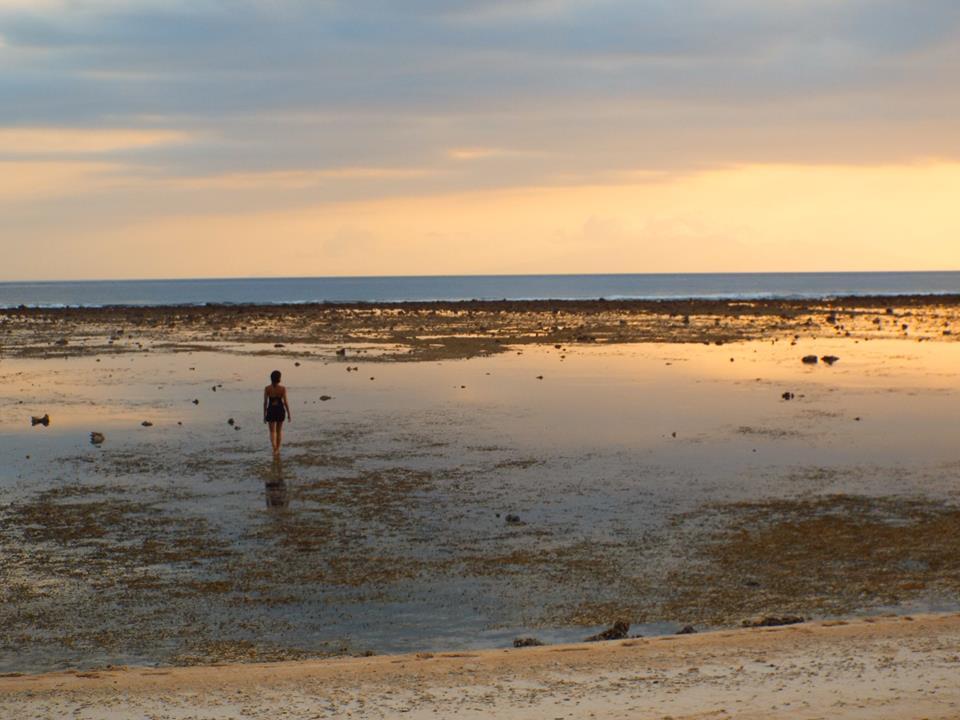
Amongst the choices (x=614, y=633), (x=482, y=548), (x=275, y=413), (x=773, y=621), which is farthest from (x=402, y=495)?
(x=773, y=621)

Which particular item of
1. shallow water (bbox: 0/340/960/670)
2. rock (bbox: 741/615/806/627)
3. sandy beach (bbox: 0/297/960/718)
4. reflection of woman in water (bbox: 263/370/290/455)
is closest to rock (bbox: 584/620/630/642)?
sandy beach (bbox: 0/297/960/718)

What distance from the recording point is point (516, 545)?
49.4ft

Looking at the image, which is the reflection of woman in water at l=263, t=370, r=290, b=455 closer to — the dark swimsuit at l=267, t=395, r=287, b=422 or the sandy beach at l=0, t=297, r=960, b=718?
the dark swimsuit at l=267, t=395, r=287, b=422

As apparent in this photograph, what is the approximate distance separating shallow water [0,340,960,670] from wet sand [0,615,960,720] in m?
1.25

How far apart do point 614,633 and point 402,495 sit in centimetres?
749

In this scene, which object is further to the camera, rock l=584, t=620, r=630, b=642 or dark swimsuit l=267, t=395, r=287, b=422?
dark swimsuit l=267, t=395, r=287, b=422

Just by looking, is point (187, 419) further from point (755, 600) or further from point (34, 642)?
point (755, 600)

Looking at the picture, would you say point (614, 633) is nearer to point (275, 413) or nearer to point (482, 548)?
point (482, 548)

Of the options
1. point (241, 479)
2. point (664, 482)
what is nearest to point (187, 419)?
point (241, 479)

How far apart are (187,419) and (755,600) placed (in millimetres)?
18143

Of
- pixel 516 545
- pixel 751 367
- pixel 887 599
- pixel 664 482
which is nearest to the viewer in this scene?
pixel 887 599

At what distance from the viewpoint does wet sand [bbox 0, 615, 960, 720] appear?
8.59 metres

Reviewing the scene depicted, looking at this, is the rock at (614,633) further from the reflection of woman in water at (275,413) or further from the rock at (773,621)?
the reflection of woman in water at (275,413)

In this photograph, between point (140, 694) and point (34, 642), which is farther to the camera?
point (34, 642)
